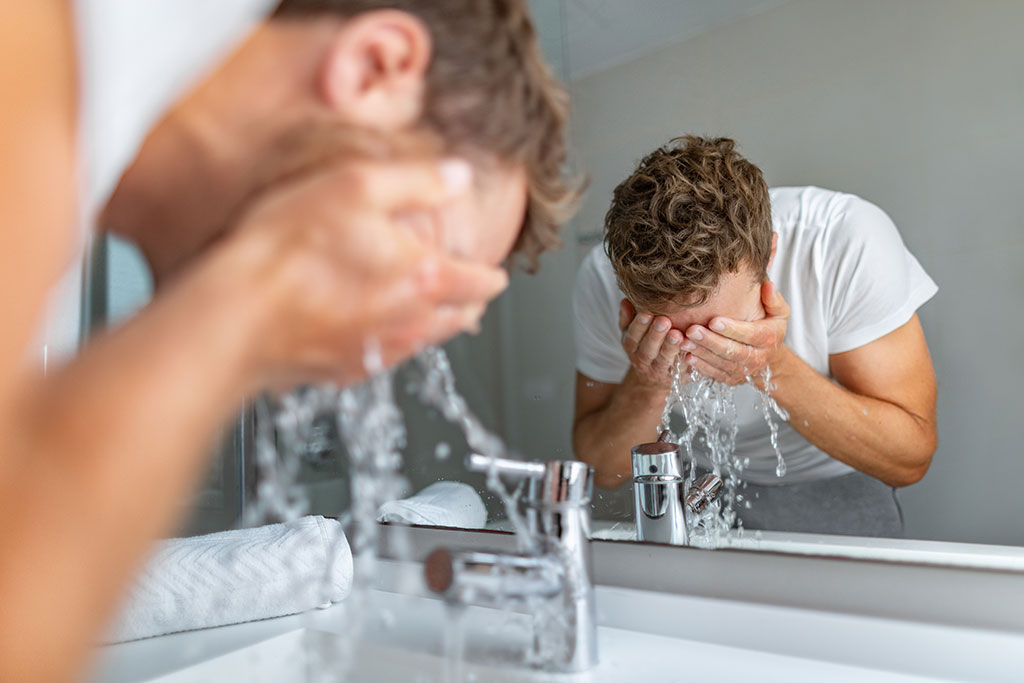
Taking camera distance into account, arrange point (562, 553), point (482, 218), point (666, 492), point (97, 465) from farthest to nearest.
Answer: point (666, 492) → point (562, 553) → point (482, 218) → point (97, 465)

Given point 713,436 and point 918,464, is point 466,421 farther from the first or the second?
point 918,464

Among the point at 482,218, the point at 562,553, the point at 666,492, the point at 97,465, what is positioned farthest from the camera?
the point at 666,492

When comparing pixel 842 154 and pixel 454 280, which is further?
pixel 842 154

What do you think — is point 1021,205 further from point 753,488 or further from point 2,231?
point 2,231

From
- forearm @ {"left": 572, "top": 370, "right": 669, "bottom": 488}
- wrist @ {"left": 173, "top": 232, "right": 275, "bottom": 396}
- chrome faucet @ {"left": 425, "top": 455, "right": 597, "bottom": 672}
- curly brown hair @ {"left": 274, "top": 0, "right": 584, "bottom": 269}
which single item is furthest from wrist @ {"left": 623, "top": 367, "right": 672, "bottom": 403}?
wrist @ {"left": 173, "top": 232, "right": 275, "bottom": 396}

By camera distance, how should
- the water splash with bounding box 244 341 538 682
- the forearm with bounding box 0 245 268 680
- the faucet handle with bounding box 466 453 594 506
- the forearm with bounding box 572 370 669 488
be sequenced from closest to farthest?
1. the forearm with bounding box 0 245 268 680
2. the water splash with bounding box 244 341 538 682
3. the faucet handle with bounding box 466 453 594 506
4. the forearm with bounding box 572 370 669 488

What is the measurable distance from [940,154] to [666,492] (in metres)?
0.32

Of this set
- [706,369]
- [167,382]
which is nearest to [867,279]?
[706,369]

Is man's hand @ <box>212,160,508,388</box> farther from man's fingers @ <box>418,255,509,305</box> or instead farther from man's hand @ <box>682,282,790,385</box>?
man's hand @ <box>682,282,790,385</box>

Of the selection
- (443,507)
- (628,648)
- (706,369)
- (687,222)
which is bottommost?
(628,648)

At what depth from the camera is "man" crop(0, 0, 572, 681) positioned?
0.25 meters

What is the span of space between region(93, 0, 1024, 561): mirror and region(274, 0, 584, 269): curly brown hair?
12cm

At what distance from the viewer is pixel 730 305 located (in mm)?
586

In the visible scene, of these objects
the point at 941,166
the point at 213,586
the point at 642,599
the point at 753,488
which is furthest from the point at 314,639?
the point at 941,166
